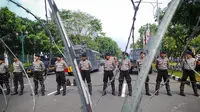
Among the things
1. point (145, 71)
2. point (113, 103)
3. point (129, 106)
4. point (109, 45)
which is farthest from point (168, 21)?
point (113, 103)

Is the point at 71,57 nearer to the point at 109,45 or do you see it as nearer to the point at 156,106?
the point at 109,45

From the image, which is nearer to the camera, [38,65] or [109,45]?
[109,45]

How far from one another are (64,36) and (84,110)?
256mm

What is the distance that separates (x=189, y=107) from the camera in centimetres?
495

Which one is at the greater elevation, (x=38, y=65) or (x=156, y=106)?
(x=38, y=65)

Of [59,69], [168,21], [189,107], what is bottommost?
[189,107]

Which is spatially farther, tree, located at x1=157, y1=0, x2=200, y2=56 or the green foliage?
tree, located at x1=157, y1=0, x2=200, y2=56

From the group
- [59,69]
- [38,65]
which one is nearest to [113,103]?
[59,69]

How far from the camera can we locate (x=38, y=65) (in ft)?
25.1

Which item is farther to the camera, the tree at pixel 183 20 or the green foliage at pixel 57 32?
the tree at pixel 183 20

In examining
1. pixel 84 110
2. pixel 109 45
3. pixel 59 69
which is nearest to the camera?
pixel 84 110

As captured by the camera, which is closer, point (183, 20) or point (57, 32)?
point (57, 32)

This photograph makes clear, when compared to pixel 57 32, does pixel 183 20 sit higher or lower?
higher

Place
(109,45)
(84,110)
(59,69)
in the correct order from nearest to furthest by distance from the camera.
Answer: (84,110)
(109,45)
(59,69)
